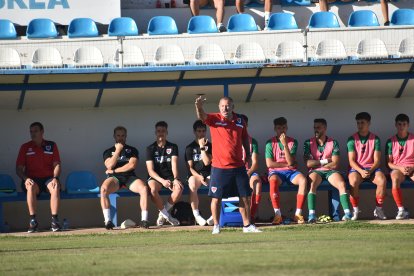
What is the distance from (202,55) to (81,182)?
9.90ft

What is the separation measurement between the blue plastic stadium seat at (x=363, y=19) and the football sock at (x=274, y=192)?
15.7ft

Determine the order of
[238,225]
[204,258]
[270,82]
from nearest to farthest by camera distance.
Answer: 1. [204,258]
2. [238,225]
3. [270,82]

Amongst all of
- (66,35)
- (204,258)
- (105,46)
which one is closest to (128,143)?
(105,46)

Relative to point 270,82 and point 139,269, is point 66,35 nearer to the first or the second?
point 270,82

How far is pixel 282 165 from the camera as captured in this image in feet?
55.9

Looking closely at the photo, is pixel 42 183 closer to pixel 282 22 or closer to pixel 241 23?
pixel 241 23

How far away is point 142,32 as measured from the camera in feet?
67.1

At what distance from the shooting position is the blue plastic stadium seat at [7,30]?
18953 mm

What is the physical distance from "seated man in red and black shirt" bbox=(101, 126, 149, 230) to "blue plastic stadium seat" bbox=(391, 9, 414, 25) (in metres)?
6.21

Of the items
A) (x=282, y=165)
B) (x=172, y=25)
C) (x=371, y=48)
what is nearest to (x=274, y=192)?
(x=282, y=165)

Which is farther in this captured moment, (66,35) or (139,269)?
(66,35)

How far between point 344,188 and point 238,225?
1.90 m

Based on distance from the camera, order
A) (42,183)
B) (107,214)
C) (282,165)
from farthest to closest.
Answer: (282,165)
(42,183)
(107,214)

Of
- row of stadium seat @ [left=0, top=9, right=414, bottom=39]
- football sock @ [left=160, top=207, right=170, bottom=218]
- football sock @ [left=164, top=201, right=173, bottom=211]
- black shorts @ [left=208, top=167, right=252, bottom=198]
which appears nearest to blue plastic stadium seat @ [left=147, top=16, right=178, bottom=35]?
row of stadium seat @ [left=0, top=9, right=414, bottom=39]
